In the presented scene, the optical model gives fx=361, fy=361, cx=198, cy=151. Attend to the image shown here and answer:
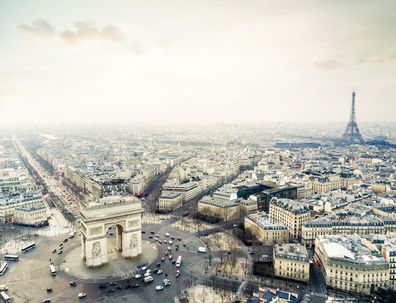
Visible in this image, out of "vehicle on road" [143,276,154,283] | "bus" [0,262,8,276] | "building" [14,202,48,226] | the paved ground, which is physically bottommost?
the paved ground

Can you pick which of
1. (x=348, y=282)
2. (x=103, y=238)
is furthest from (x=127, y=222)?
(x=348, y=282)

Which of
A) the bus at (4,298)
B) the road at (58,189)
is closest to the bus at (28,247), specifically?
the bus at (4,298)

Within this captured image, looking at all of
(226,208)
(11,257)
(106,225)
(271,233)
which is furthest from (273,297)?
(11,257)

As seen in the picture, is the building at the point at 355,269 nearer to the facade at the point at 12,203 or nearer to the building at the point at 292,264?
the building at the point at 292,264

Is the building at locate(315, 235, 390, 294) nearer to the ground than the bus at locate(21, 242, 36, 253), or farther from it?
farther from it

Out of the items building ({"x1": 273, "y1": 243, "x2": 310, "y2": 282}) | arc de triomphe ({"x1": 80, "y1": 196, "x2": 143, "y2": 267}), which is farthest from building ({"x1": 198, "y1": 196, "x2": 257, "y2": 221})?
building ({"x1": 273, "y1": 243, "x2": 310, "y2": 282})

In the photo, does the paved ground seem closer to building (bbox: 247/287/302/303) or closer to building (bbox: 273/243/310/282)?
building (bbox: 273/243/310/282)
